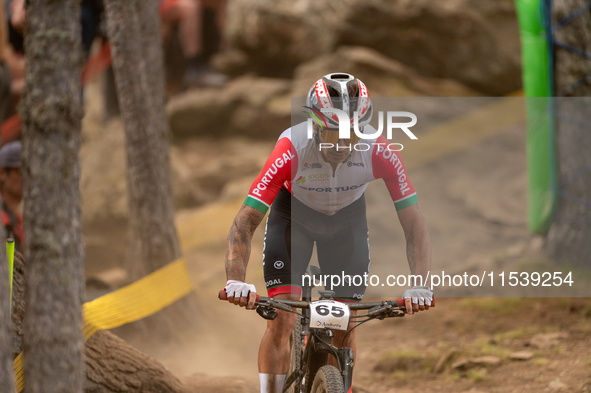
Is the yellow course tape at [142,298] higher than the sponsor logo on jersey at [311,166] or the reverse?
the reverse

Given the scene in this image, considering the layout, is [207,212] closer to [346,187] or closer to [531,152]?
[531,152]

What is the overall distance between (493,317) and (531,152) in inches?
92.7

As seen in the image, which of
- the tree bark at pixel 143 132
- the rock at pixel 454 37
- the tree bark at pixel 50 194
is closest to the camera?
the tree bark at pixel 50 194

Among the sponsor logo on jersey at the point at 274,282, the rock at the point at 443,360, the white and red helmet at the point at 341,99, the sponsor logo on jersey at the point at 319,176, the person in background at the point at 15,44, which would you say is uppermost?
the person in background at the point at 15,44

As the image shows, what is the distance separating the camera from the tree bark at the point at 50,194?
2879mm

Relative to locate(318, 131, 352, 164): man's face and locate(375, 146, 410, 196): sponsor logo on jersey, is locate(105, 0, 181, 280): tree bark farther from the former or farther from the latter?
locate(375, 146, 410, 196): sponsor logo on jersey

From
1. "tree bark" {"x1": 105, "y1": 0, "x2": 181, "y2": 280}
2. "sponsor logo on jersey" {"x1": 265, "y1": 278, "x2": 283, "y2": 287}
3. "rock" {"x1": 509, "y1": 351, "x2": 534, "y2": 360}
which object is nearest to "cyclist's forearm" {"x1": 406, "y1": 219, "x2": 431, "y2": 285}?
"sponsor logo on jersey" {"x1": 265, "y1": 278, "x2": 283, "y2": 287}

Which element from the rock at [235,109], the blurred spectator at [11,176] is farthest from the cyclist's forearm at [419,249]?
the rock at [235,109]

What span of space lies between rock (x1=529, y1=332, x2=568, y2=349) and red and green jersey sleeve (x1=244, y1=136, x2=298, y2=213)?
3.71 meters

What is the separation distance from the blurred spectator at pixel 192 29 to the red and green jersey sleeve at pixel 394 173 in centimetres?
909

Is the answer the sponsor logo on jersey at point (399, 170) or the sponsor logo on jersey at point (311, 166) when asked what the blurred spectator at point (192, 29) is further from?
the sponsor logo on jersey at point (399, 170)

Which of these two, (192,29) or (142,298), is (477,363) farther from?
(192,29)

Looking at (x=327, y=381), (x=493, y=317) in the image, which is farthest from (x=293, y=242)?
(x=493, y=317)

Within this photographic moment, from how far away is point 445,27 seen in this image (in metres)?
12.2
